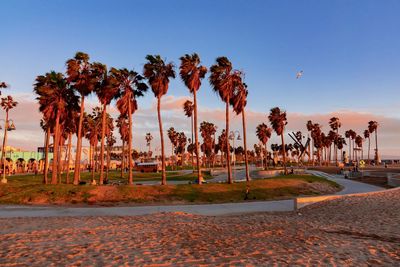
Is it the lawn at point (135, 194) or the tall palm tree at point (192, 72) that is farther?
the tall palm tree at point (192, 72)

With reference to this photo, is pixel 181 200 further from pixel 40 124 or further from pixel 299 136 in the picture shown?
pixel 299 136

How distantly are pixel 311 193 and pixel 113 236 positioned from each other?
99.3ft

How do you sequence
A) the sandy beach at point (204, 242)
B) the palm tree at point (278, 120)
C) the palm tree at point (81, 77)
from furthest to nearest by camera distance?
the palm tree at point (278, 120) < the palm tree at point (81, 77) < the sandy beach at point (204, 242)

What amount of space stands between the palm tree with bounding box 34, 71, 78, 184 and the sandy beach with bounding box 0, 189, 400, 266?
24.7 metres

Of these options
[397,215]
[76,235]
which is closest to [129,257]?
[76,235]

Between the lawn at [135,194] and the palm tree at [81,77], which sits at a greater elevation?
the palm tree at [81,77]

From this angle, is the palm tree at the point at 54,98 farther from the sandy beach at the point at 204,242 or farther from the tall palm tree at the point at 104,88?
the sandy beach at the point at 204,242

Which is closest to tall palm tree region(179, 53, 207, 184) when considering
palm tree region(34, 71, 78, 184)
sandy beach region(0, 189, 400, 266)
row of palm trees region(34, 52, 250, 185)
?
row of palm trees region(34, 52, 250, 185)

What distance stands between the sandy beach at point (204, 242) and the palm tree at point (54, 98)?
2465 cm

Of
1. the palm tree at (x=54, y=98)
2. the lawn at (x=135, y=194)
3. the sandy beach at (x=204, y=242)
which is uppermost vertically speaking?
the palm tree at (x=54, y=98)

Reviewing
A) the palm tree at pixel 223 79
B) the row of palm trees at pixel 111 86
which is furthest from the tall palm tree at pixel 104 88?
the palm tree at pixel 223 79

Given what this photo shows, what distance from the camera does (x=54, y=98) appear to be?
3944cm

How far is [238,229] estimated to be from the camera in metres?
14.6

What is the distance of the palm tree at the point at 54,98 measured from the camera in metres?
39.1
